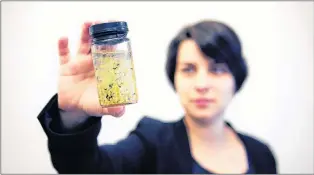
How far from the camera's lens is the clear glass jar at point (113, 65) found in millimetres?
388

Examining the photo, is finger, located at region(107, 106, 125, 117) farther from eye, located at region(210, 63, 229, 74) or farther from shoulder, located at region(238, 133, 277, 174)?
shoulder, located at region(238, 133, 277, 174)

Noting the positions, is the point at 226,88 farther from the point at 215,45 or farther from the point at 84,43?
the point at 84,43

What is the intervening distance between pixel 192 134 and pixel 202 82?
148 mm

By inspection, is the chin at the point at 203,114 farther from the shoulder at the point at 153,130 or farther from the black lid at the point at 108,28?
the black lid at the point at 108,28

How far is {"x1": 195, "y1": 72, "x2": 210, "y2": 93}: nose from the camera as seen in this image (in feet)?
2.18

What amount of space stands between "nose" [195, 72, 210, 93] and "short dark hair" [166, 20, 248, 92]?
43 mm

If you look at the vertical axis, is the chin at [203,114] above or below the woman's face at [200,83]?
below

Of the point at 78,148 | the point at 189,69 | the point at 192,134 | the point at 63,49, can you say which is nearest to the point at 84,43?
the point at 63,49

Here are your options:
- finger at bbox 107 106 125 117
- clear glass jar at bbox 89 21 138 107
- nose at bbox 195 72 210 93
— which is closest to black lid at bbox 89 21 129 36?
clear glass jar at bbox 89 21 138 107

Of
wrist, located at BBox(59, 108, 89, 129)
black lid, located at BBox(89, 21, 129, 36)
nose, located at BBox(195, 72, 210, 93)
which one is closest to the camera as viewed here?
black lid, located at BBox(89, 21, 129, 36)

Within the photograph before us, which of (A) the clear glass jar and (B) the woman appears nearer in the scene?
(A) the clear glass jar

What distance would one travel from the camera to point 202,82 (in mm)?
664

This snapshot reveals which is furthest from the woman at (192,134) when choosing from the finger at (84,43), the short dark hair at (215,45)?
the finger at (84,43)

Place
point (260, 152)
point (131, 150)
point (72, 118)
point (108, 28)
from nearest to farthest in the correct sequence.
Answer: point (108, 28) < point (72, 118) < point (131, 150) < point (260, 152)
